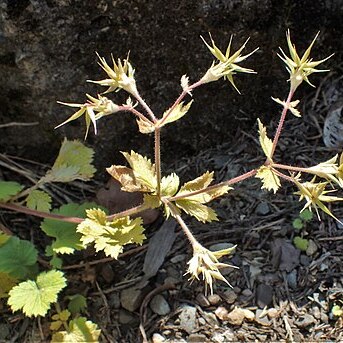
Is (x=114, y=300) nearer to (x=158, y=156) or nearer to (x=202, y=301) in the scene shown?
(x=202, y=301)

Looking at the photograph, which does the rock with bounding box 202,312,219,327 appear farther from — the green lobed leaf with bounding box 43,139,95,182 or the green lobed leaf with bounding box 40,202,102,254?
the green lobed leaf with bounding box 43,139,95,182

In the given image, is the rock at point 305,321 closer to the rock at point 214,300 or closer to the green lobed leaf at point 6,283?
the rock at point 214,300

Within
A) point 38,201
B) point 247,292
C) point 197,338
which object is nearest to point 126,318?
point 197,338

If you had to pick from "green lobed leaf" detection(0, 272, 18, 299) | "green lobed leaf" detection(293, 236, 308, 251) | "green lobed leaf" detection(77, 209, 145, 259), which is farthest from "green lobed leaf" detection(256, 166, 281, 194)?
"green lobed leaf" detection(0, 272, 18, 299)

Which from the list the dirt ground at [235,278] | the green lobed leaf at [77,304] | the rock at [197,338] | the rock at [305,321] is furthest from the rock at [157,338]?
the rock at [305,321]

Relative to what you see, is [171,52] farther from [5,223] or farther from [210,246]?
[5,223]
